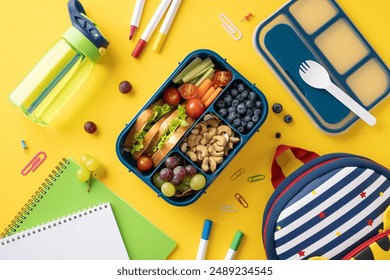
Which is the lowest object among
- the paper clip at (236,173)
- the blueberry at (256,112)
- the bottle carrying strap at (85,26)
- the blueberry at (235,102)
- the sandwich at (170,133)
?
the paper clip at (236,173)

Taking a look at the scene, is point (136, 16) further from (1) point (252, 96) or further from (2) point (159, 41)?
(1) point (252, 96)

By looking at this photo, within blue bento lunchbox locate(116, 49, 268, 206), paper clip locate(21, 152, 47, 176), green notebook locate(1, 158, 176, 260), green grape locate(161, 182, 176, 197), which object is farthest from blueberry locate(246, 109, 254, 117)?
paper clip locate(21, 152, 47, 176)

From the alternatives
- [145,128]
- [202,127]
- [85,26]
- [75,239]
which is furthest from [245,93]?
[75,239]

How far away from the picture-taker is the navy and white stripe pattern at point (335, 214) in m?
0.97

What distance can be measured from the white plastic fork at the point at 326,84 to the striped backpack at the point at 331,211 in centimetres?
15

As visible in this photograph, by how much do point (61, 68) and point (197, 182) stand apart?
0.37 m

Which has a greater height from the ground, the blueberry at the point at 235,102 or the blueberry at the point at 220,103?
the blueberry at the point at 220,103

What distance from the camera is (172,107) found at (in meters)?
1.06

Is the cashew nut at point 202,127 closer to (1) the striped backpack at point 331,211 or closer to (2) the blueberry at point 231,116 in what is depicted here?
(2) the blueberry at point 231,116

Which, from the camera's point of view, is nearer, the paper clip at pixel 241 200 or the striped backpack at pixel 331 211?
the striped backpack at pixel 331 211

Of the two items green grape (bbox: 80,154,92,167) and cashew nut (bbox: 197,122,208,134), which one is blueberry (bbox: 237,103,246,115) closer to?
cashew nut (bbox: 197,122,208,134)

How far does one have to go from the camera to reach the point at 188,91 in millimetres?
1045

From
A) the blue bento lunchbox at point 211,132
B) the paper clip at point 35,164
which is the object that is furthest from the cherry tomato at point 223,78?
the paper clip at point 35,164

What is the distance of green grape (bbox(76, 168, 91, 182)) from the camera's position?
1082mm
